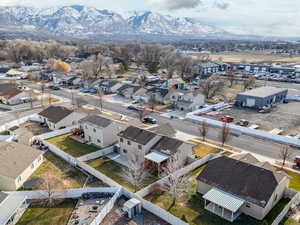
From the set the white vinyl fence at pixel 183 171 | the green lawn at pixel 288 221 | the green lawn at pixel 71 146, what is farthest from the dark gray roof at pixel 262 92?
the green lawn at pixel 71 146

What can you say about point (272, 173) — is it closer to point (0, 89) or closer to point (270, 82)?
point (0, 89)

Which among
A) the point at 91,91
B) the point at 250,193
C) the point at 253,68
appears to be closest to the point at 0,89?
the point at 91,91

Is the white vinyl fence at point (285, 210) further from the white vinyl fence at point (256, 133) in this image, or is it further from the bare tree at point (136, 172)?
the white vinyl fence at point (256, 133)

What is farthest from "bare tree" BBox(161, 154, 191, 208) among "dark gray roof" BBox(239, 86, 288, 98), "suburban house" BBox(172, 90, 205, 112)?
"dark gray roof" BBox(239, 86, 288, 98)

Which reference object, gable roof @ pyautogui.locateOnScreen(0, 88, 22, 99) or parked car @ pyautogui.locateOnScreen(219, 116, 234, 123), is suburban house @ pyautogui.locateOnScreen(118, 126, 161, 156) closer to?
parked car @ pyautogui.locateOnScreen(219, 116, 234, 123)

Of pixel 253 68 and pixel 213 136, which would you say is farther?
pixel 253 68

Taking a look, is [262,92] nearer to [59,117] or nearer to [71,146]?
[71,146]
